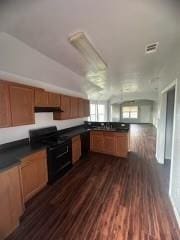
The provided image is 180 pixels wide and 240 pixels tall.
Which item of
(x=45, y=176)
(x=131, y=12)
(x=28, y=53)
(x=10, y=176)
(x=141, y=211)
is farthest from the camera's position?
(x=45, y=176)

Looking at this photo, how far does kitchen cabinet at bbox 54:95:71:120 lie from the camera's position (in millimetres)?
3441

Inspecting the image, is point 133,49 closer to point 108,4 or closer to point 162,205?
point 108,4

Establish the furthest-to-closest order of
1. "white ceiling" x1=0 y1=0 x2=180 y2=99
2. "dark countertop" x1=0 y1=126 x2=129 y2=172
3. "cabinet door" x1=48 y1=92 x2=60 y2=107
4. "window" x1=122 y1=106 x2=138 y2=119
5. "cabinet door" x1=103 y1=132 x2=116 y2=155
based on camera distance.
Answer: "window" x1=122 y1=106 x2=138 y2=119, "cabinet door" x1=103 y1=132 x2=116 y2=155, "cabinet door" x1=48 y1=92 x2=60 y2=107, "dark countertop" x1=0 y1=126 x2=129 y2=172, "white ceiling" x1=0 y1=0 x2=180 y2=99

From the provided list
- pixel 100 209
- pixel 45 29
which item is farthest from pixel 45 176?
pixel 45 29

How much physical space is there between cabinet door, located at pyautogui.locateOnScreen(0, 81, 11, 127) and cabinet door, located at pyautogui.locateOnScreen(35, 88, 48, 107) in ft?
2.01

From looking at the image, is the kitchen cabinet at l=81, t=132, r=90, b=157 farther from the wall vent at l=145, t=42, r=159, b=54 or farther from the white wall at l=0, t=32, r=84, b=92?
the wall vent at l=145, t=42, r=159, b=54

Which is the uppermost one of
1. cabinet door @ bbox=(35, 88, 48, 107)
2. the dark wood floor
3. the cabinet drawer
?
cabinet door @ bbox=(35, 88, 48, 107)

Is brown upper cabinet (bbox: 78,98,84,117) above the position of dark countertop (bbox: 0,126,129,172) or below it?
above

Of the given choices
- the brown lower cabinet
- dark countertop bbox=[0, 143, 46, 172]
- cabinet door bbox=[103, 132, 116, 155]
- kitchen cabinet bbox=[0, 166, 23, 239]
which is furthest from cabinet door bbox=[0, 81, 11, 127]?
cabinet door bbox=[103, 132, 116, 155]

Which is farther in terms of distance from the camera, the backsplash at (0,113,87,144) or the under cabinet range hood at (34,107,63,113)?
the under cabinet range hood at (34,107,63,113)

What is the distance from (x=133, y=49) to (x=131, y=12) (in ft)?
3.33

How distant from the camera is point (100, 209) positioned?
198cm

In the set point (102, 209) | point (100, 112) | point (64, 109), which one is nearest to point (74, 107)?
point (64, 109)

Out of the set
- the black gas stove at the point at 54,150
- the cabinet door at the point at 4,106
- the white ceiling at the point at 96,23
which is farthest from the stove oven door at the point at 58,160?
the white ceiling at the point at 96,23
